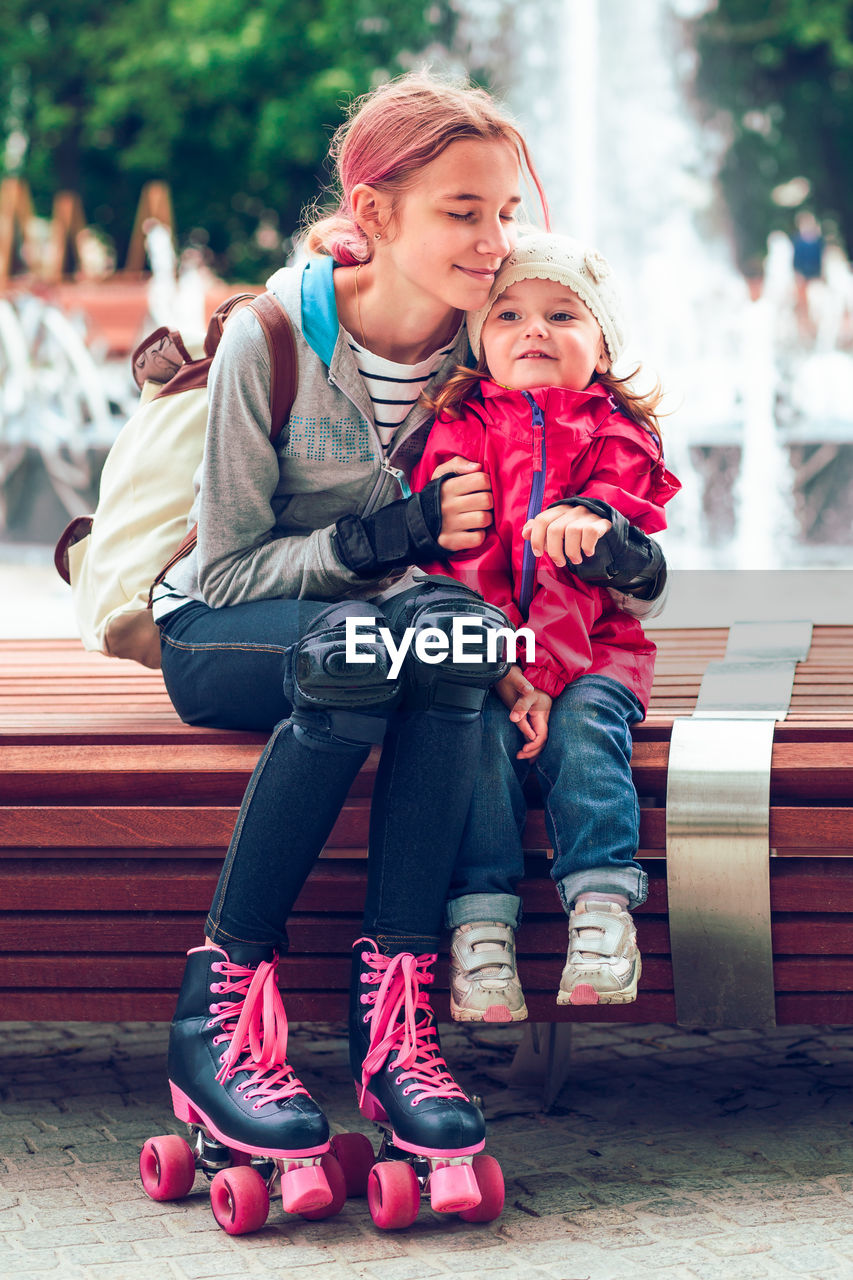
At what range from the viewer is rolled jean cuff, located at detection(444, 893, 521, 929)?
2500 mm

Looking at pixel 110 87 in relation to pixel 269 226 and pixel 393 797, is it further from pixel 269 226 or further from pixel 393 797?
pixel 393 797

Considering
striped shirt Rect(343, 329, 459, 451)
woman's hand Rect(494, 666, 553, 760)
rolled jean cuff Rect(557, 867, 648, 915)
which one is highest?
striped shirt Rect(343, 329, 459, 451)

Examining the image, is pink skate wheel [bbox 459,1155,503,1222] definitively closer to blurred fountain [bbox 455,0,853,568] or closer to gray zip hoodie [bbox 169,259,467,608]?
gray zip hoodie [bbox 169,259,467,608]

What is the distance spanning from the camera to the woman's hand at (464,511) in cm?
266

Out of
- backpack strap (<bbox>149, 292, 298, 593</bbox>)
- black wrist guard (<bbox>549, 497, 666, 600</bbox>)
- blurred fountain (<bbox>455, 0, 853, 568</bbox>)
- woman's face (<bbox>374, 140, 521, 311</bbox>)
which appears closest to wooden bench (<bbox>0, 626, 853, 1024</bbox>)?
black wrist guard (<bbox>549, 497, 666, 600</bbox>)

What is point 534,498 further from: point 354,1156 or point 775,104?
point 775,104

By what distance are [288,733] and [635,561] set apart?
0.60 metres

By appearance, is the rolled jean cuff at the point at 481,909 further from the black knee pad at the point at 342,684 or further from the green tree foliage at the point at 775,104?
the green tree foliage at the point at 775,104

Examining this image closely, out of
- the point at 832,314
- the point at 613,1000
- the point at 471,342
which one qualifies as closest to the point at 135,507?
the point at 471,342

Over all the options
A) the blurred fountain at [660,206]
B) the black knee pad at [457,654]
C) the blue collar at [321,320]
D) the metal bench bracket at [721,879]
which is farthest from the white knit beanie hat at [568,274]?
the blurred fountain at [660,206]

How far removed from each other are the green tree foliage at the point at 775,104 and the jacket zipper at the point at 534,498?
1884cm

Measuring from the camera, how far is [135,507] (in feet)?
10.2

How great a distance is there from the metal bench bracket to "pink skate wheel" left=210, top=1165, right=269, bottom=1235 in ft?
2.30

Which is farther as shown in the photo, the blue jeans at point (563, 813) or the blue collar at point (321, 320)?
the blue collar at point (321, 320)
